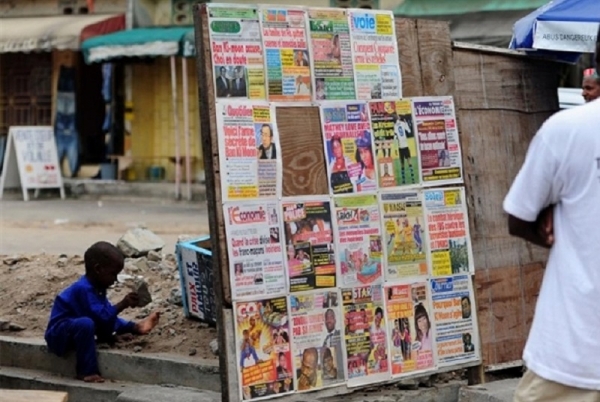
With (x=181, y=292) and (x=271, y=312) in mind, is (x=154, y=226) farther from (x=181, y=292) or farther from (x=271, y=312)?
(x=271, y=312)

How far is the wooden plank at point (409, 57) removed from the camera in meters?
5.34

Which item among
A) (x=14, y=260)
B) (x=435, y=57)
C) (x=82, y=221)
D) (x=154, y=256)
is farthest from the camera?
(x=82, y=221)

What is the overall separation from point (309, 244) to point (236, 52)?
91 cm

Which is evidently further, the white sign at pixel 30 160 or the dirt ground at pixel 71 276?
the white sign at pixel 30 160

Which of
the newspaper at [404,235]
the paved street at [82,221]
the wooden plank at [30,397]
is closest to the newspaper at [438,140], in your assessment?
the newspaper at [404,235]

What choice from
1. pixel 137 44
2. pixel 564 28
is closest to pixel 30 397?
pixel 564 28

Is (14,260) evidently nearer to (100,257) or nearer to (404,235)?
(100,257)

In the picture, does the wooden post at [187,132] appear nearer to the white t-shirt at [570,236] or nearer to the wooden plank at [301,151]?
the wooden plank at [301,151]

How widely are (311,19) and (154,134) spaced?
15.1 meters

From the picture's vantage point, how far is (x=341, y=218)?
504cm

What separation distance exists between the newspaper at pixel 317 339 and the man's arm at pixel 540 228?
6.24 feet

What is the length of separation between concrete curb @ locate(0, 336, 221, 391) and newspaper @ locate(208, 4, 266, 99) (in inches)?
63.1

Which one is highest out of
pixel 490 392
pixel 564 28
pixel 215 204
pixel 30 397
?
pixel 564 28

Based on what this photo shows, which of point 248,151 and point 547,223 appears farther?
point 248,151
